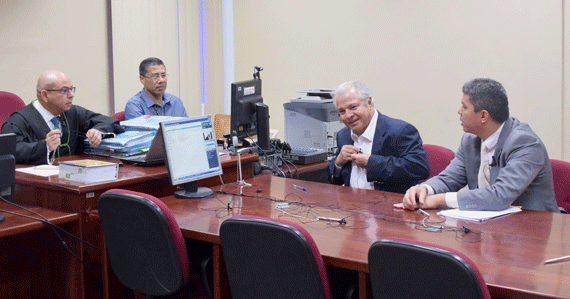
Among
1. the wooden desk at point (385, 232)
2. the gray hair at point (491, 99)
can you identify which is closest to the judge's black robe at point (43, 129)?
the wooden desk at point (385, 232)

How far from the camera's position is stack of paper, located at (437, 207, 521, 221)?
7.07 feet

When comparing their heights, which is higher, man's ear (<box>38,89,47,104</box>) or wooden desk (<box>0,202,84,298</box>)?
man's ear (<box>38,89,47,104</box>)

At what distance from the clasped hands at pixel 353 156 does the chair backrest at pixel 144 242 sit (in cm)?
120

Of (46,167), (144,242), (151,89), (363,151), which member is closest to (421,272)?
(144,242)

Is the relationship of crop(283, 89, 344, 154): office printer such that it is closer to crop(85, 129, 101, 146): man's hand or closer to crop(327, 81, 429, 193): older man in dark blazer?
crop(327, 81, 429, 193): older man in dark blazer

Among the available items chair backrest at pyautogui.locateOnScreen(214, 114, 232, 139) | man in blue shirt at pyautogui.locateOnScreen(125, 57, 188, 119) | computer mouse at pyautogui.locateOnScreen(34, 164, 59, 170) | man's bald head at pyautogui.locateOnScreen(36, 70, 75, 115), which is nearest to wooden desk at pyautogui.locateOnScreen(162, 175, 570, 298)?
computer mouse at pyautogui.locateOnScreen(34, 164, 59, 170)

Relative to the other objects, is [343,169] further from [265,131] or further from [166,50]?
[166,50]

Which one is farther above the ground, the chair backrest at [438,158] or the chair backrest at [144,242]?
the chair backrest at [438,158]

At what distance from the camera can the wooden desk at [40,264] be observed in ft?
8.32

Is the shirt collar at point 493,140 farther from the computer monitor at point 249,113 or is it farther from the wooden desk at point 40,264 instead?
the wooden desk at point 40,264

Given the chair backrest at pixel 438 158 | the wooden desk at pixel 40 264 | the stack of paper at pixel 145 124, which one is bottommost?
the wooden desk at pixel 40 264

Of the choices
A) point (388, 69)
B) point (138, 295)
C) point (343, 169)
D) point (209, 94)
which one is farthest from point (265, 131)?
point (209, 94)

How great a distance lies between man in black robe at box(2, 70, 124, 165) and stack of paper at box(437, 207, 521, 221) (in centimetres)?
196

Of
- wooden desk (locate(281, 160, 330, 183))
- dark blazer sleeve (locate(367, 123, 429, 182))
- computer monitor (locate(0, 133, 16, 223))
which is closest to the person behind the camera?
computer monitor (locate(0, 133, 16, 223))
